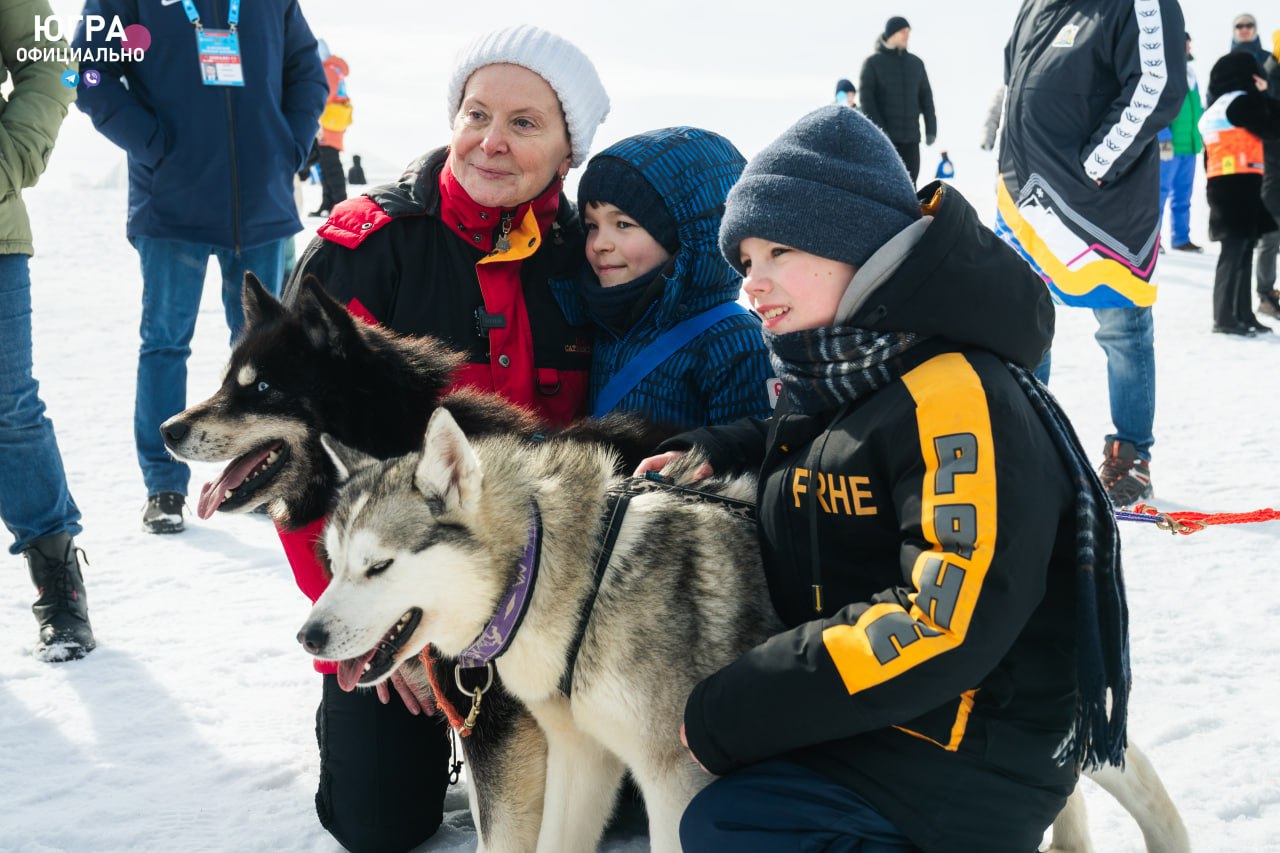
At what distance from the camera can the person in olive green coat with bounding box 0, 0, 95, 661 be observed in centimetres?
313

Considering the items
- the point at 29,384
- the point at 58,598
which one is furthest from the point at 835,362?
the point at 58,598

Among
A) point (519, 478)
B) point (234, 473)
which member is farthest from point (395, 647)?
point (234, 473)

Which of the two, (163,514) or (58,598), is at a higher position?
(58,598)

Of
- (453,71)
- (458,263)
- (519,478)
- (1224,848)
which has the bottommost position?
(1224,848)

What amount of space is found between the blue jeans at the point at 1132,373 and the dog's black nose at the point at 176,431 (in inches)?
137

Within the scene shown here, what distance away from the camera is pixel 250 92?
4508 millimetres

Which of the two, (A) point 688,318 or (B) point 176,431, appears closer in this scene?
(B) point 176,431

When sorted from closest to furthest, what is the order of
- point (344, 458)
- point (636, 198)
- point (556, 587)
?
point (556, 587) < point (344, 458) < point (636, 198)

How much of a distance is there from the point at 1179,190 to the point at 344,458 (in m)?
10.7

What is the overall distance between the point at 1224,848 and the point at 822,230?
1518 mm

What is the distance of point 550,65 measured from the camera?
254 centimetres

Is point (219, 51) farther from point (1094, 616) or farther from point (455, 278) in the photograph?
point (1094, 616)

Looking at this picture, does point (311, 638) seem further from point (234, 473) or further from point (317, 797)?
point (317, 797)

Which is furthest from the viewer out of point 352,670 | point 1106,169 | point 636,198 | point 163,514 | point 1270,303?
point 1270,303
